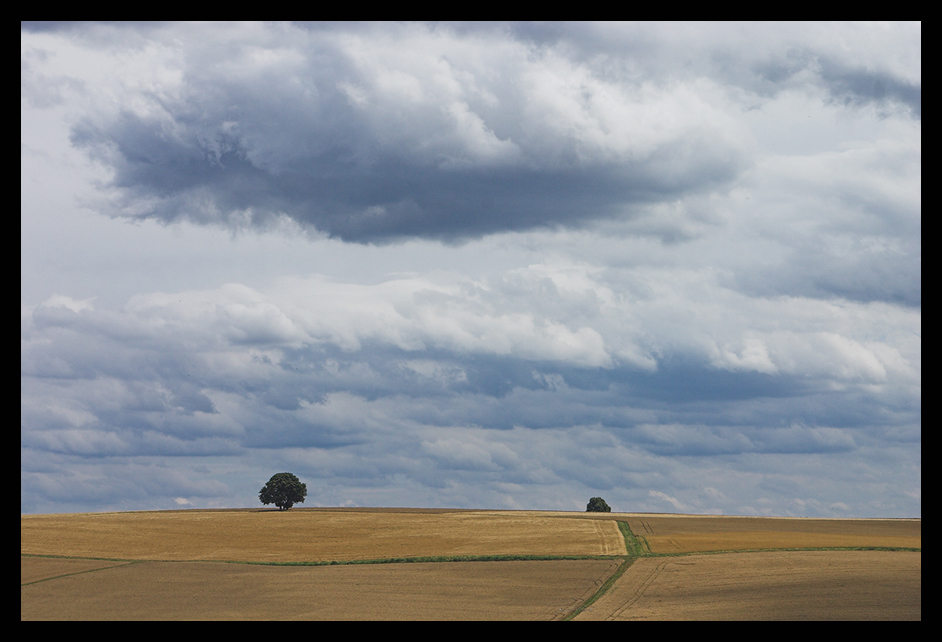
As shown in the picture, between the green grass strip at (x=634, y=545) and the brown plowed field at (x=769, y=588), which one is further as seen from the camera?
the green grass strip at (x=634, y=545)

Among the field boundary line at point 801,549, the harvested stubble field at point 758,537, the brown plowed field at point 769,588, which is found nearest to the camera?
the brown plowed field at point 769,588

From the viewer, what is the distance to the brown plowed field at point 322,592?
42.2 metres

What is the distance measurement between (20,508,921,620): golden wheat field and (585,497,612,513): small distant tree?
6132cm

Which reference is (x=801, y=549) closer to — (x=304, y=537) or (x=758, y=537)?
(x=758, y=537)

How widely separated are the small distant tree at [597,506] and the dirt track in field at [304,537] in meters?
52.3

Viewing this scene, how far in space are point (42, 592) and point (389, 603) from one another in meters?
22.7

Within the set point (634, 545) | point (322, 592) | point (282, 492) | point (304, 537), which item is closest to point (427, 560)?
point (322, 592)

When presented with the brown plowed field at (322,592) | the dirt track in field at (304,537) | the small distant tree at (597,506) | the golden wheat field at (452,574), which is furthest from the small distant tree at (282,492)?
the brown plowed field at (322,592)

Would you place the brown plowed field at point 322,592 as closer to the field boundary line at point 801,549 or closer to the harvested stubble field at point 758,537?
the field boundary line at point 801,549

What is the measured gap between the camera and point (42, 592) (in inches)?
1962

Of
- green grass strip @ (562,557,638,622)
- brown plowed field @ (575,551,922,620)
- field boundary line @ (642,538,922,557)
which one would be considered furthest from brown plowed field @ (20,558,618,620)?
field boundary line @ (642,538,922,557)
